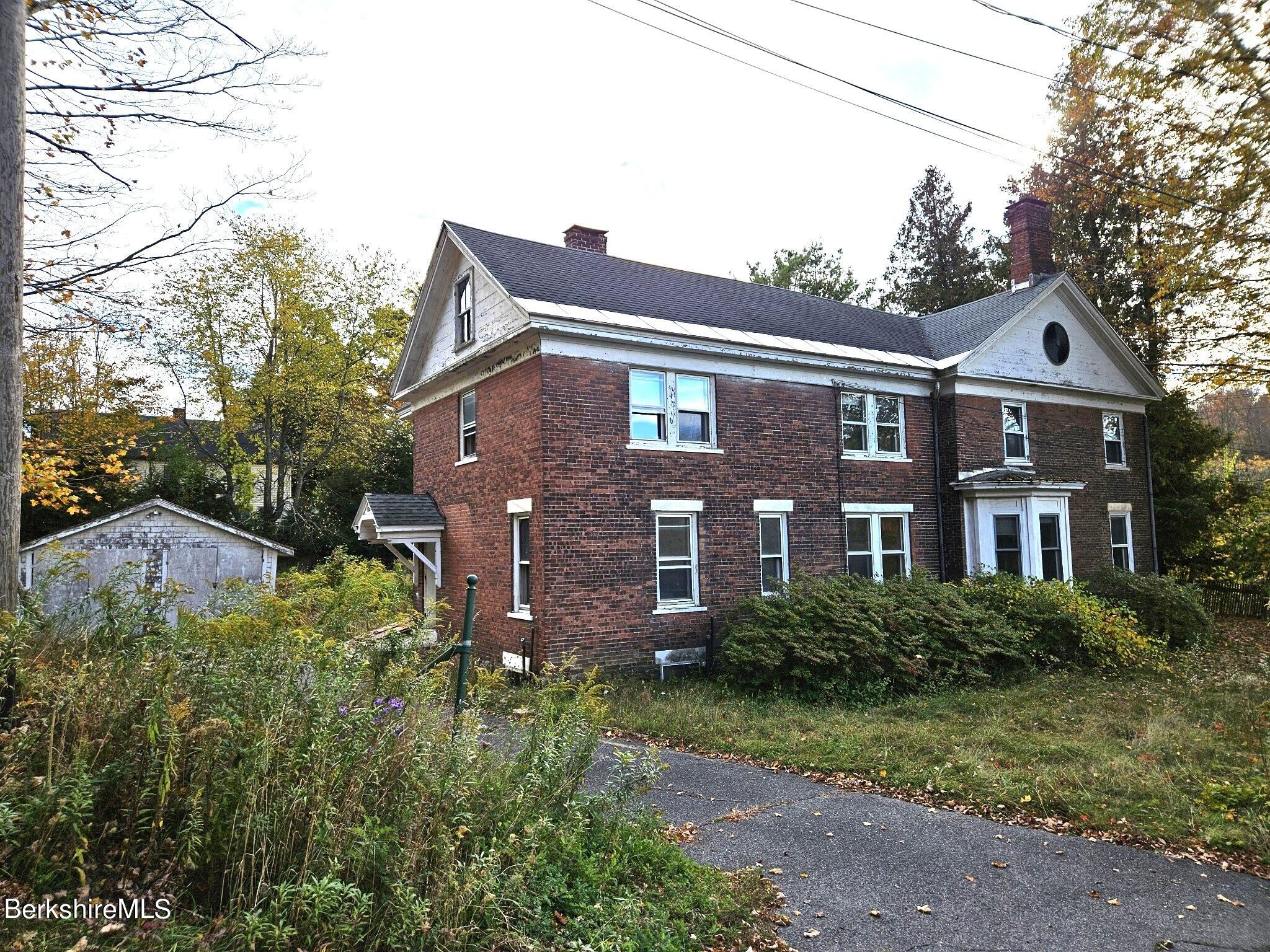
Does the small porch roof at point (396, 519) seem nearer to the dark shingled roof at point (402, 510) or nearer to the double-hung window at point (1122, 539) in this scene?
the dark shingled roof at point (402, 510)

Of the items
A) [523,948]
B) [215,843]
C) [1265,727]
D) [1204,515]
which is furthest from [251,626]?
[1204,515]

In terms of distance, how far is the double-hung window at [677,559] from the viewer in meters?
13.6

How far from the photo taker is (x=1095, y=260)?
29.4m

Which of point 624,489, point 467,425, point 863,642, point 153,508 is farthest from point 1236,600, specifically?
point 153,508

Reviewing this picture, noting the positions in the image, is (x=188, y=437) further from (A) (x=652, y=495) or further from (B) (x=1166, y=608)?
(B) (x=1166, y=608)

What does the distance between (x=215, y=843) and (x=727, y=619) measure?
34.2 feet

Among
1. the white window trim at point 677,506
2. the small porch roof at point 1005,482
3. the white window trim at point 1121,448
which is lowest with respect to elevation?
the white window trim at point 677,506

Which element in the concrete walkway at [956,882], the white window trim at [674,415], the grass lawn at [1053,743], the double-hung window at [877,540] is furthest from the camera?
the double-hung window at [877,540]

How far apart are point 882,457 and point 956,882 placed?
40.7ft

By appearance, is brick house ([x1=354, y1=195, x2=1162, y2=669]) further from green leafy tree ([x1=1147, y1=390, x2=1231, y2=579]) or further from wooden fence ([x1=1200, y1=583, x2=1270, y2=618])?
wooden fence ([x1=1200, y1=583, x2=1270, y2=618])

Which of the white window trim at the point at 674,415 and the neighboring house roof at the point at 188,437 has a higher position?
the neighboring house roof at the point at 188,437

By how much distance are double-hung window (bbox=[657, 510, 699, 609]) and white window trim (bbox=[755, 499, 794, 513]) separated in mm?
1529

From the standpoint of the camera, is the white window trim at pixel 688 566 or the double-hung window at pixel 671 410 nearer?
the white window trim at pixel 688 566

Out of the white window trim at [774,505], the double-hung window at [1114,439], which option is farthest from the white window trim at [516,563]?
the double-hung window at [1114,439]
